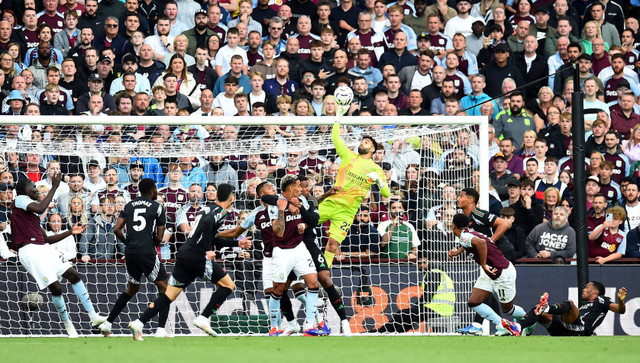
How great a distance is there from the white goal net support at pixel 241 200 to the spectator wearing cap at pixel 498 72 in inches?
127

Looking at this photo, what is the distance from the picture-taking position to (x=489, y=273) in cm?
1270

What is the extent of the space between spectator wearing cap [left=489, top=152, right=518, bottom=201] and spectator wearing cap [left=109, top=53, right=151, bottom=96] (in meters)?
5.82

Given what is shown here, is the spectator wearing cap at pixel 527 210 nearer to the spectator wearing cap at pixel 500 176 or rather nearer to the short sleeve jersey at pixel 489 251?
the spectator wearing cap at pixel 500 176

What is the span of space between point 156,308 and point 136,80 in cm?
634

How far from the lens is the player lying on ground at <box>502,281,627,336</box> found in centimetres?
1270

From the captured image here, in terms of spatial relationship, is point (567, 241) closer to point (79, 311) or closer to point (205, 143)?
point (205, 143)

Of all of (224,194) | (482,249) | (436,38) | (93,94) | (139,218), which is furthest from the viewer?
(436,38)

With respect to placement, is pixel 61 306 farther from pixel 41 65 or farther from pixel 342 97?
pixel 41 65

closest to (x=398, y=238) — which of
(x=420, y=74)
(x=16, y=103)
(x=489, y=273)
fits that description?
(x=489, y=273)

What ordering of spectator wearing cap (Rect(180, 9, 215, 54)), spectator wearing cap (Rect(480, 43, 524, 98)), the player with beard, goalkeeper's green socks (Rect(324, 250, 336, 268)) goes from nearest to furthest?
1. goalkeeper's green socks (Rect(324, 250, 336, 268))
2. the player with beard
3. spectator wearing cap (Rect(480, 43, 524, 98))
4. spectator wearing cap (Rect(180, 9, 215, 54))

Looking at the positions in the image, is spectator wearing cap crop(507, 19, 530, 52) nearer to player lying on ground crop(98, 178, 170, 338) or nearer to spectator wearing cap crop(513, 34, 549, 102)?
spectator wearing cap crop(513, 34, 549, 102)

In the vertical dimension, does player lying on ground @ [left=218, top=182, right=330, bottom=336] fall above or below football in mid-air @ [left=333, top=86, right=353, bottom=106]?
below

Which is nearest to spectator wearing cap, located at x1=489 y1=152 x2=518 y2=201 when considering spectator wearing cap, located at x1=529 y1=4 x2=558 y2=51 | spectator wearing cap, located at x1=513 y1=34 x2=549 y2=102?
spectator wearing cap, located at x1=513 y1=34 x2=549 y2=102

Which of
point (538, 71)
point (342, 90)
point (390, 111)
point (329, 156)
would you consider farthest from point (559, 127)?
point (342, 90)
